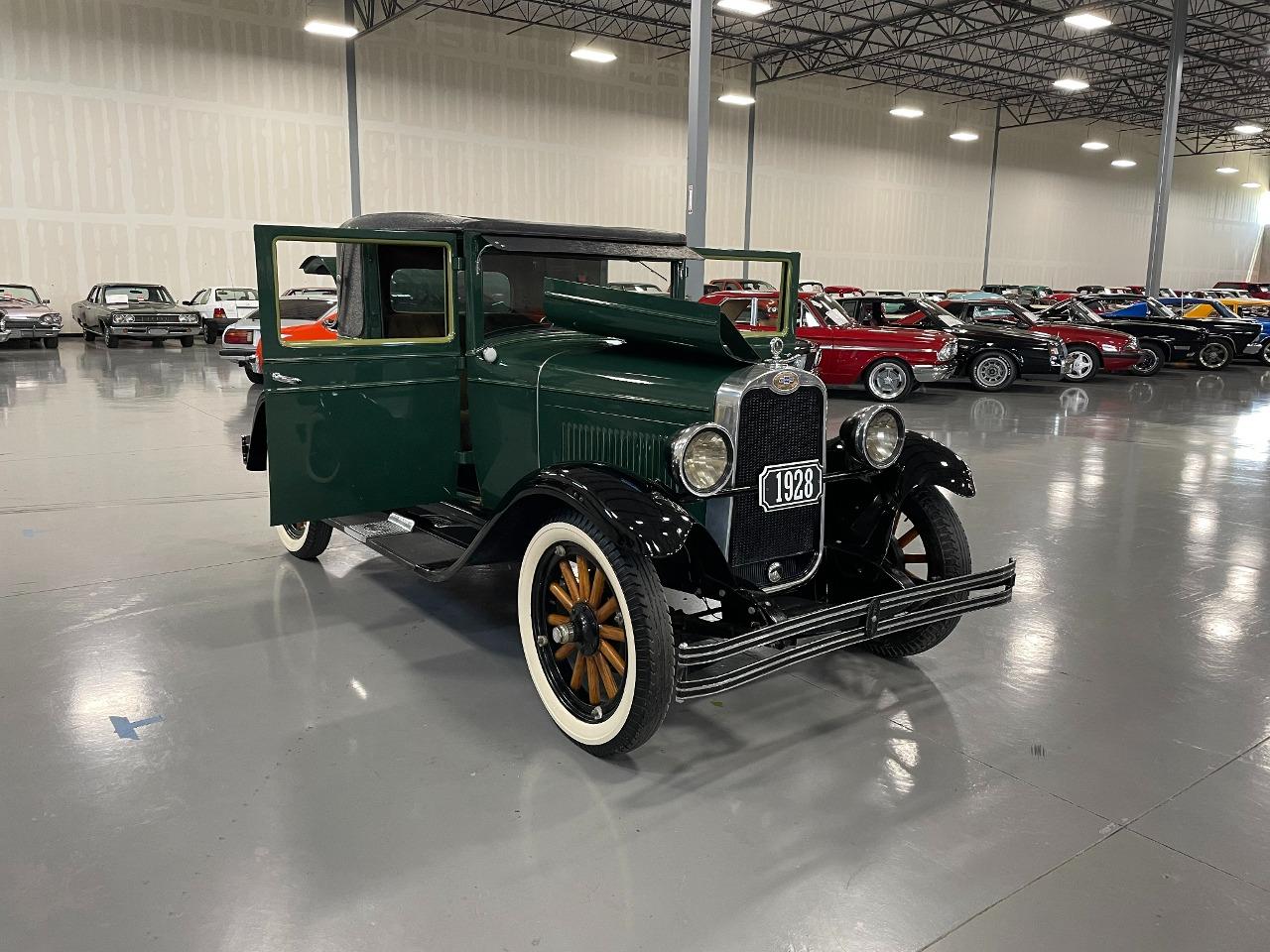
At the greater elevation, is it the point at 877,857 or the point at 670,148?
the point at 670,148

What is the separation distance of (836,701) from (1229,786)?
51.5 inches

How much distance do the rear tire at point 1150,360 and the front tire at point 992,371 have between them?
419 cm

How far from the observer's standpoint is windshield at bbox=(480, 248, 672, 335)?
420 cm

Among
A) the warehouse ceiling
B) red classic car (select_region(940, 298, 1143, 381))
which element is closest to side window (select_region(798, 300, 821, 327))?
red classic car (select_region(940, 298, 1143, 381))

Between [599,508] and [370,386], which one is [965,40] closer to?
[370,386]

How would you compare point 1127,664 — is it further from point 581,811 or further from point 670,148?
point 670,148

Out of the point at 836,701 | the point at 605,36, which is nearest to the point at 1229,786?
the point at 836,701

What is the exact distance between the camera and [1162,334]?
57.5 ft

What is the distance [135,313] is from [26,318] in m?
1.91

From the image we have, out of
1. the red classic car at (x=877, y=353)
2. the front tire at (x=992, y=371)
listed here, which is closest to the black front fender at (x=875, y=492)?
the red classic car at (x=877, y=353)

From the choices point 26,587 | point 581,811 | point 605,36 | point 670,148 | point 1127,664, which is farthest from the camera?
point 670,148

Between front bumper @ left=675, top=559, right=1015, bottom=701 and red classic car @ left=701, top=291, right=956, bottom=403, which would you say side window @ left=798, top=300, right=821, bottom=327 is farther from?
front bumper @ left=675, top=559, right=1015, bottom=701

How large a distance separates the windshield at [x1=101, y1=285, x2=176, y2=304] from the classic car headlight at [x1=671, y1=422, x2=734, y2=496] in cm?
1959

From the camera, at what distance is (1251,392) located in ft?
47.4
